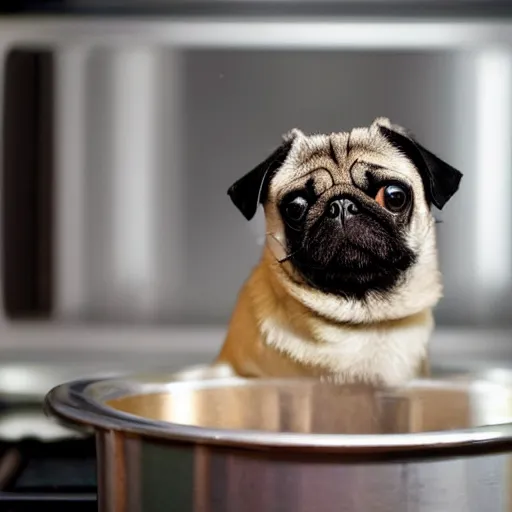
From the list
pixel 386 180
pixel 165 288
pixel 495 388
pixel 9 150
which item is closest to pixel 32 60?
pixel 9 150

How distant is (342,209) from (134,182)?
250mm

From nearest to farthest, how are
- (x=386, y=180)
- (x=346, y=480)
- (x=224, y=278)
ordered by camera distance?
(x=346, y=480)
(x=386, y=180)
(x=224, y=278)

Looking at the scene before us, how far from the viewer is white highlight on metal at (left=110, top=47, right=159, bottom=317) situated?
666 millimetres

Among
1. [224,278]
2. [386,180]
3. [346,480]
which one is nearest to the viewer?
[346,480]

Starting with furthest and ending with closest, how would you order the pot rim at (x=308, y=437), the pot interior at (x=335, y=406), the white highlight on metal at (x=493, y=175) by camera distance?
the white highlight on metal at (x=493, y=175)
the pot interior at (x=335, y=406)
the pot rim at (x=308, y=437)

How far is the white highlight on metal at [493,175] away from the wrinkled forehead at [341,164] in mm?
187

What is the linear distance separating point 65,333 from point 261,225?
23cm

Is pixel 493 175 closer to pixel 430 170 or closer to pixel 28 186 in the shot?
pixel 430 170

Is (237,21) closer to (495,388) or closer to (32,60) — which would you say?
(32,60)

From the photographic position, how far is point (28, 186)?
26.5 inches

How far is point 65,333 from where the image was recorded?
67cm

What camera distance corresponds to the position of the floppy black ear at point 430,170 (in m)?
0.47

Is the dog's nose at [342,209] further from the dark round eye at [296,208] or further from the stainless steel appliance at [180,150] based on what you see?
the stainless steel appliance at [180,150]

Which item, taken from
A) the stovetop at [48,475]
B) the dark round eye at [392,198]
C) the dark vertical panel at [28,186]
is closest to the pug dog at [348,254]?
the dark round eye at [392,198]
